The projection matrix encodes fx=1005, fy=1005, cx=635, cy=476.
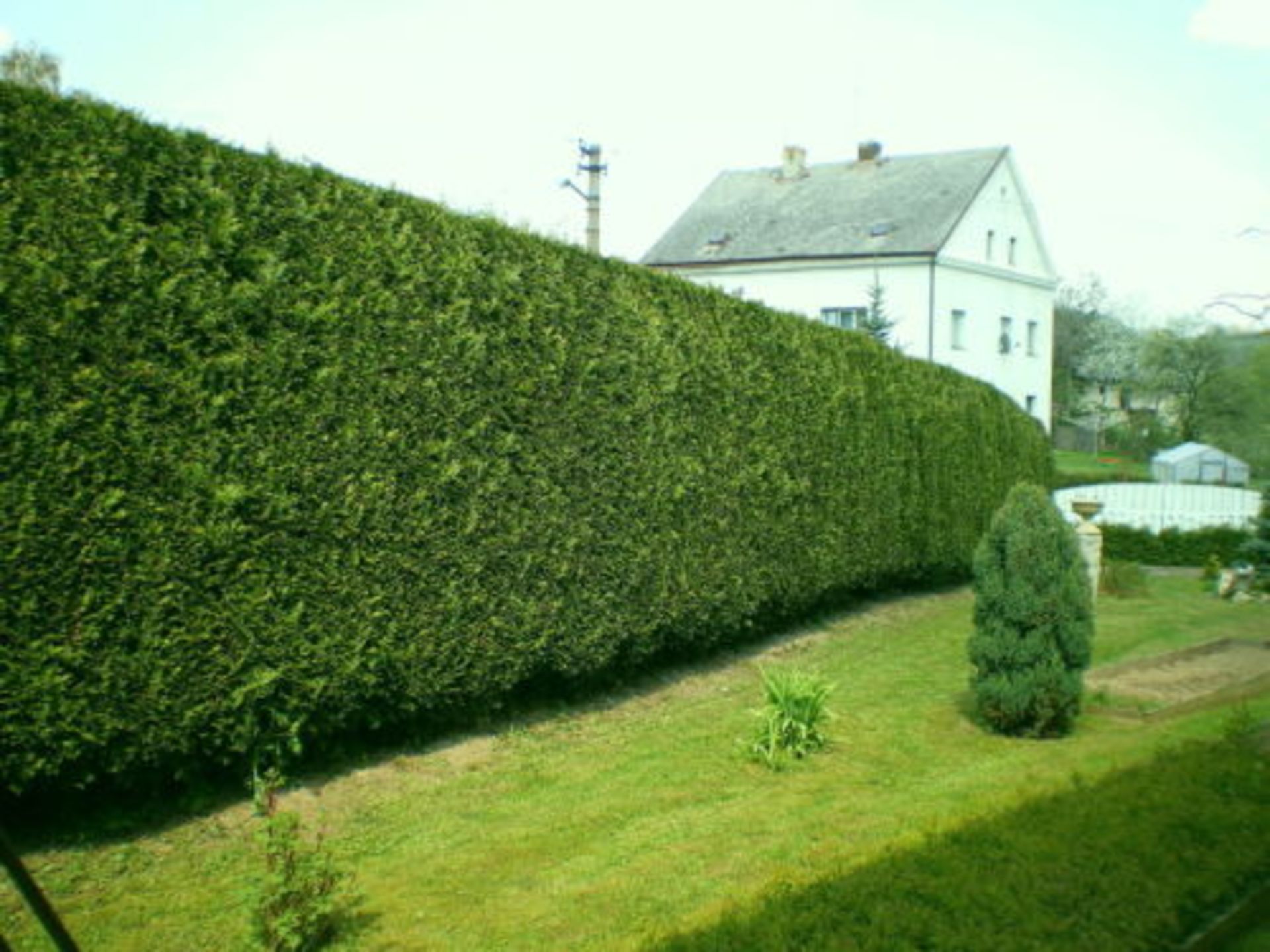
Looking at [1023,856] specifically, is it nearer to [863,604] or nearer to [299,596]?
[299,596]

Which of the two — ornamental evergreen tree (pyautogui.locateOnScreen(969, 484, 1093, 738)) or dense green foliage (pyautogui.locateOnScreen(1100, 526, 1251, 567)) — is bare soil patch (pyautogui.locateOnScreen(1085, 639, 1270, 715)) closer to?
ornamental evergreen tree (pyautogui.locateOnScreen(969, 484, 1093, 738))

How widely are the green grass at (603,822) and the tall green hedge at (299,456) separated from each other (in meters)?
0.50

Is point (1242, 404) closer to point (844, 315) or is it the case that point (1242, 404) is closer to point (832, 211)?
point (844, 315)

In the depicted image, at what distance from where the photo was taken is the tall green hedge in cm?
493

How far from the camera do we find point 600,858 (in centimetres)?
549

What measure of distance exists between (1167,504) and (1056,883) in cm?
2424

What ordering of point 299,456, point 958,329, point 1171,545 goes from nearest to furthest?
point 299,456, point 1171,545, point 958,329

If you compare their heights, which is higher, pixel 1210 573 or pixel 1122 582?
pixel 1122 582

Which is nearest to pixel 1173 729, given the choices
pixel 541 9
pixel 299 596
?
pixel 299 596

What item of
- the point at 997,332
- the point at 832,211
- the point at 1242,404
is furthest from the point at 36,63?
the point at 1242,404

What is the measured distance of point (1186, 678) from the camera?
35.5ft

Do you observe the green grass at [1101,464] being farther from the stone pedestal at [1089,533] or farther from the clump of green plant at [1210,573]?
the stone pedestal at [1089,533]

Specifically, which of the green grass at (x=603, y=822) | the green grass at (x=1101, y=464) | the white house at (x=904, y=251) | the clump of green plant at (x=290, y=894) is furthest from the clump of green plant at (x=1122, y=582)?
the green grass at (x=1101, y=464)

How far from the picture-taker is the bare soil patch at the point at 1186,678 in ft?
31.1
